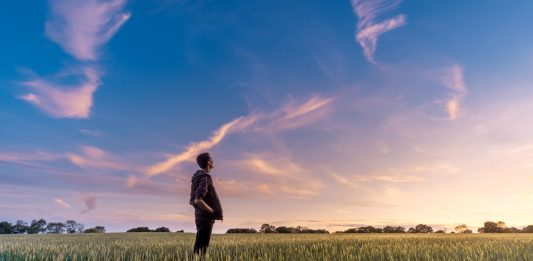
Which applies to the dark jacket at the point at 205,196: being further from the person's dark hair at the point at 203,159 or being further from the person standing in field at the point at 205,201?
the person's dark hair at the point at 203,159

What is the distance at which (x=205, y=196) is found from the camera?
26.7 ft

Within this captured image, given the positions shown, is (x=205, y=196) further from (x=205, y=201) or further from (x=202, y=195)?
(x=202, y=195)

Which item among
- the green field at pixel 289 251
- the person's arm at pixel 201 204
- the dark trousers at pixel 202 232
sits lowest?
the green field at pixel 289 251

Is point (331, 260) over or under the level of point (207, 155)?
under

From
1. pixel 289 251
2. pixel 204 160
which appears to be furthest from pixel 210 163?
pixel 289 251

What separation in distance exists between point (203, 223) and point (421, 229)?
1579 inches

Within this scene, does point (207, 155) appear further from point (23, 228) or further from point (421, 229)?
point (23, 228)

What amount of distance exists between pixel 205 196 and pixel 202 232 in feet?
2.38

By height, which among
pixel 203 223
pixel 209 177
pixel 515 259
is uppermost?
pixel 209 177

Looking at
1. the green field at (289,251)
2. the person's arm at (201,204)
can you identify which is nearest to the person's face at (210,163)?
the person's arm at (201,204)

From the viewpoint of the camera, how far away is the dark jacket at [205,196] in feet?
25.6

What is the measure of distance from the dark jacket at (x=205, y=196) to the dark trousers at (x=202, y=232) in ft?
0.34

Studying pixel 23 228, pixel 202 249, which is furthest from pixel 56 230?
pixel 202 249

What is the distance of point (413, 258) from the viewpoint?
8.43 metres
